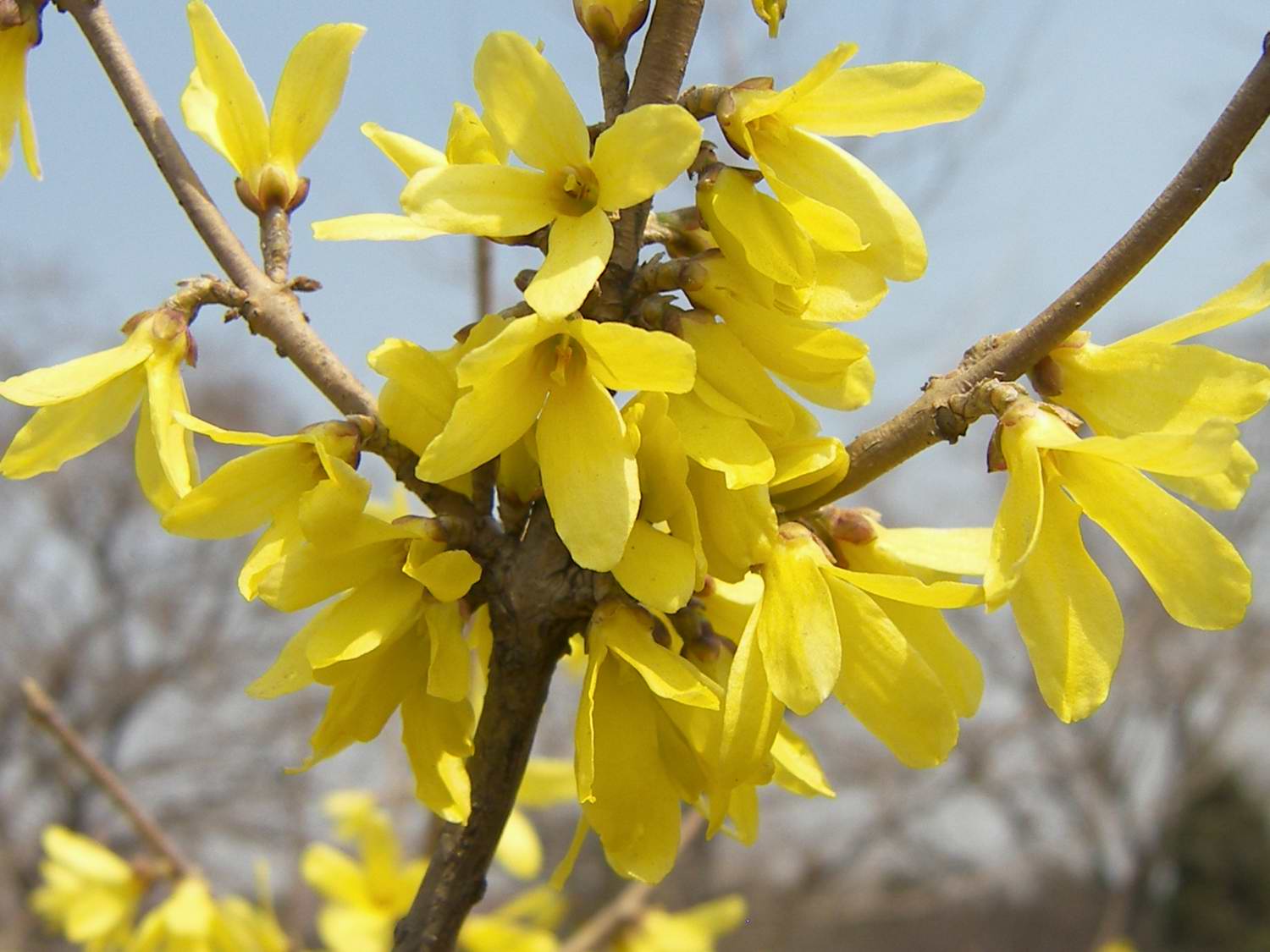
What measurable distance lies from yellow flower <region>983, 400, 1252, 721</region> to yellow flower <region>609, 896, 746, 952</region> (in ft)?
5.08

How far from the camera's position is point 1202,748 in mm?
16516

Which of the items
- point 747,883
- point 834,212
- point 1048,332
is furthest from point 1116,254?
point 747,883

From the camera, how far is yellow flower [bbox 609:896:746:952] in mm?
2219

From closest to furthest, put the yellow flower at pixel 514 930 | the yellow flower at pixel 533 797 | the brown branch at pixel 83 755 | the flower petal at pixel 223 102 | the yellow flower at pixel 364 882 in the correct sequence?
the flower petal at pixel 223 102, the brown branch at pixel 83 755, the yellow flower at pixel 533 797, the yellow flower at pixel 364 882, the yellow flower at pixel 514 930

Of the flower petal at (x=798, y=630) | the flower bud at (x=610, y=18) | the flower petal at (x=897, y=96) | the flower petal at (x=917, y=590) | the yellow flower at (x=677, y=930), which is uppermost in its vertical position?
the flower bud at (x=610, y=18)

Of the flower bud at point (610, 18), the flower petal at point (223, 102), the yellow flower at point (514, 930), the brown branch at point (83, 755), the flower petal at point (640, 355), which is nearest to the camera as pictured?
the flower petal at point (640, 355)

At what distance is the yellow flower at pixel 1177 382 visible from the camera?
796 mm

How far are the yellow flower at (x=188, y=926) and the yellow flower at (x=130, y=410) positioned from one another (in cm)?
126

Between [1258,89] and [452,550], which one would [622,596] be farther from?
[1258,89]

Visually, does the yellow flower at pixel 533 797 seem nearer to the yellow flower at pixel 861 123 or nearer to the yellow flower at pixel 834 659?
the yellow flower at pixel 834 659

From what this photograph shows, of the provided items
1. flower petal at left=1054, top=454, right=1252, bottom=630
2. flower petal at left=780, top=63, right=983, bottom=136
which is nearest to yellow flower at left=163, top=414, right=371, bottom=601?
flower petal at left=780, top=63, right=983, bottom=136

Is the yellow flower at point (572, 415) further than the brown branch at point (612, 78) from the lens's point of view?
No

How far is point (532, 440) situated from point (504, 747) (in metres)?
0.27

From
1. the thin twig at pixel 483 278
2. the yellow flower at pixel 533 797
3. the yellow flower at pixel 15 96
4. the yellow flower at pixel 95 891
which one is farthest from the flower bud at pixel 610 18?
the yellow flower at pixel 95 891
